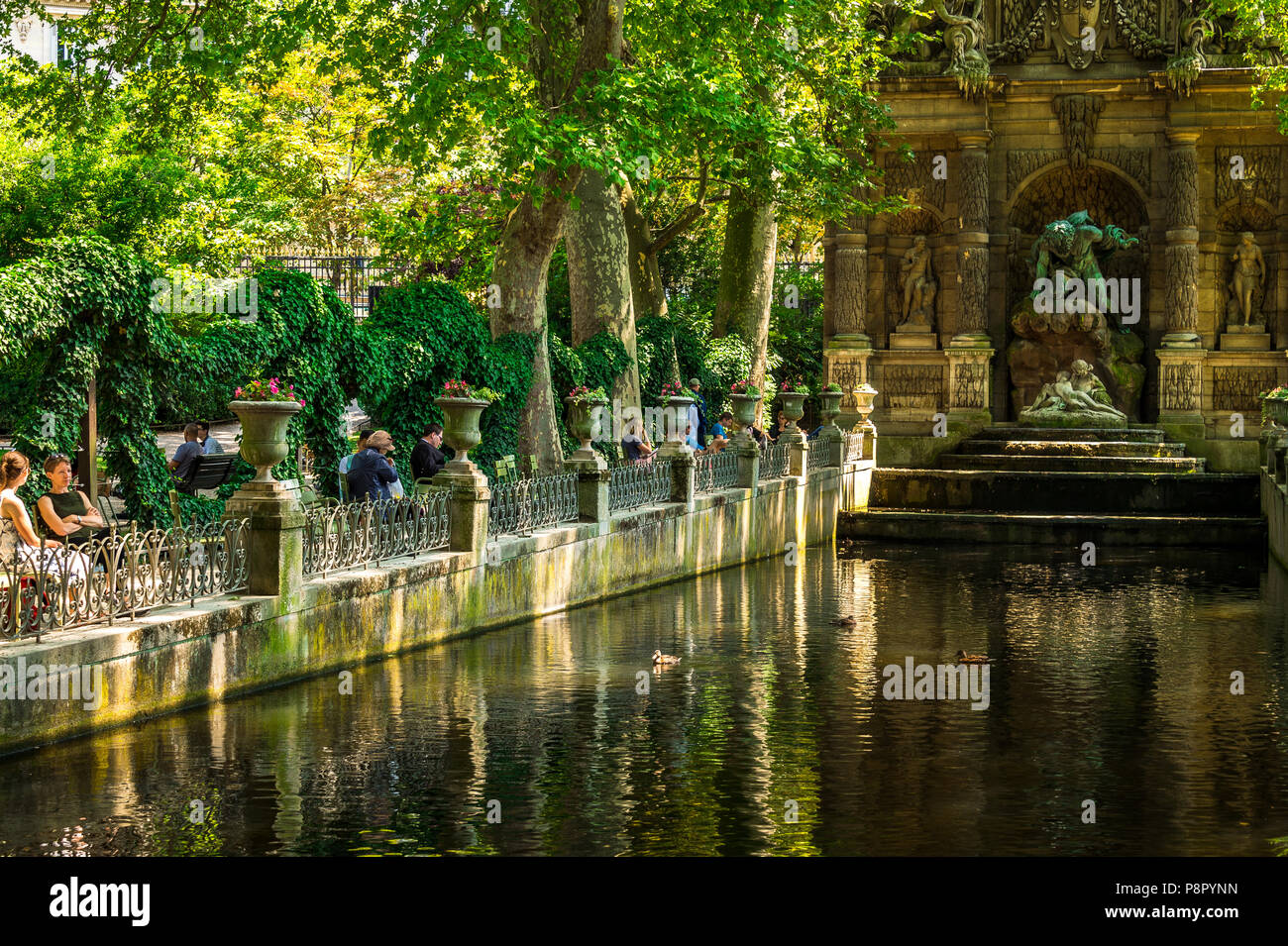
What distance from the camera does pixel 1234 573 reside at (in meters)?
22.1

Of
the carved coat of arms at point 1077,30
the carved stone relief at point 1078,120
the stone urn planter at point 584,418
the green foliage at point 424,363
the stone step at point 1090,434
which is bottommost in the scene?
the stone step at point 1090,434

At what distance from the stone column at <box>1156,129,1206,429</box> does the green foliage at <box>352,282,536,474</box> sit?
1468 cm

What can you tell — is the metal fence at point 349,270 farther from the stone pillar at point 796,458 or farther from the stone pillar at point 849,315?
the stone pillar at point 796,458

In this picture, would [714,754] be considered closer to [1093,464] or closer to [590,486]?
[590,486]

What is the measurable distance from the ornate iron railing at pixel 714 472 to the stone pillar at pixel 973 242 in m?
10.5

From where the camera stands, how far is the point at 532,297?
2266 centimetres

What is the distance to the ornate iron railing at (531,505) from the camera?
1703 cm

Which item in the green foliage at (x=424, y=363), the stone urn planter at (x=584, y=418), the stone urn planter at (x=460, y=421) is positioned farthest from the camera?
the green foliage at (x=424, y=363)

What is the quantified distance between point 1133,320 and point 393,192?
16.1 meters

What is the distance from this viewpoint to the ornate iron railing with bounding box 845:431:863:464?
94.6 ft

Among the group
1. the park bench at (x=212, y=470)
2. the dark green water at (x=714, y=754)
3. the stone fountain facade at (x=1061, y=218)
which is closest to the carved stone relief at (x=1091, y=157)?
the stone fountain facade at (x=1061, y=218)

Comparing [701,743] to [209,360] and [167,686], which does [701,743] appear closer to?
[167,686]
